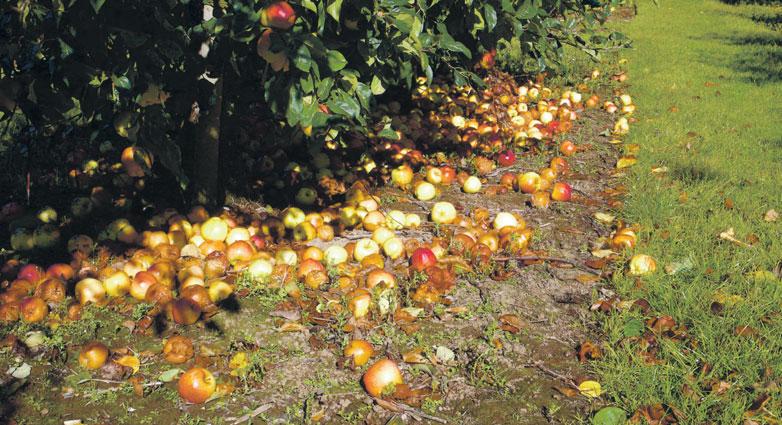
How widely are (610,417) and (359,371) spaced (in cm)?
101

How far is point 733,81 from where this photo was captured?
26.0 feet

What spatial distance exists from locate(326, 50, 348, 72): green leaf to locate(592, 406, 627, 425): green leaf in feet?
5.28

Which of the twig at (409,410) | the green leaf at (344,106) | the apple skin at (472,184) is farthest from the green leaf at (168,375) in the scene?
→ the apple skin at (472,184)

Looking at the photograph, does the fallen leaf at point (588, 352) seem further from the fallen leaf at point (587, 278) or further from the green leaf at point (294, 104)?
the green leaf at point (294, 104)

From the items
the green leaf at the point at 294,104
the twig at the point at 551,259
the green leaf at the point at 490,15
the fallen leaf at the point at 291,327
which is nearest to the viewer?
the green leaf at the point at 294,104

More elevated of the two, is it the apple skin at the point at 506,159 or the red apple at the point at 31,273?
the red apple at the point at 31,273

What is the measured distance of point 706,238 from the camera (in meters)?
3.80

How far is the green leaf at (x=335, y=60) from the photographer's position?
235 centimetres

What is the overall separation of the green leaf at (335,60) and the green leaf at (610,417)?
5.28 feet

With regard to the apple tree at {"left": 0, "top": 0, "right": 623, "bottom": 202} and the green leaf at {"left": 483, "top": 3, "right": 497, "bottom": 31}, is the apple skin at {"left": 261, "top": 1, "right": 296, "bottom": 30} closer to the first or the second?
the apple tree at {"left": 0, "top": 0, "right": 623, "bottom": 202}

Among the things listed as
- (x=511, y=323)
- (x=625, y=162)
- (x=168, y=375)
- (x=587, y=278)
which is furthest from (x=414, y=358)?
(x=625, y=162)

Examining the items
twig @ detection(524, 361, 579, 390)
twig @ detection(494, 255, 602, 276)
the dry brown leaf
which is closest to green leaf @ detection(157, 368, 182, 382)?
twig @ detection(524, 361, 579, 390)

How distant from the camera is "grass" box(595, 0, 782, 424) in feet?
8.52

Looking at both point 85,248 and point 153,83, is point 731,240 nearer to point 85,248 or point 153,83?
point 153,83
